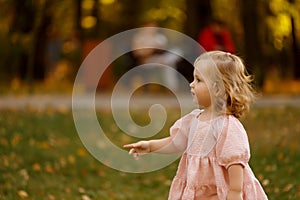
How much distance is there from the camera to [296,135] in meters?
10.8

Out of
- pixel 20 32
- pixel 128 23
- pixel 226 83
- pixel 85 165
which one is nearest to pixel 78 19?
pixel 128 23

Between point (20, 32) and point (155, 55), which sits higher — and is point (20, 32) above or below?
below

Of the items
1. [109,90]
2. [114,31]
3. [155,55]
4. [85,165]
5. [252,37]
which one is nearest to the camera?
[85,165]

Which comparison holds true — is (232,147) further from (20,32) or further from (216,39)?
(20,32)

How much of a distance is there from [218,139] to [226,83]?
0.34m

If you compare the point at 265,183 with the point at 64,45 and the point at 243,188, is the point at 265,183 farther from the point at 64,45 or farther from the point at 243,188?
the point at 64,45

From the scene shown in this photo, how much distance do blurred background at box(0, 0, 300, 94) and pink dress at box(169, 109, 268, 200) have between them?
14646 mm

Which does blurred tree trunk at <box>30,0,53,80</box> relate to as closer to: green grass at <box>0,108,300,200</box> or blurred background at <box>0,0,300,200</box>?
blurred background at <box>0,0,300,200</box>

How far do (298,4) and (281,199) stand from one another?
42.2 ft

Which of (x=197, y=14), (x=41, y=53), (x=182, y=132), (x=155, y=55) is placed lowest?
(x=41, y=53)

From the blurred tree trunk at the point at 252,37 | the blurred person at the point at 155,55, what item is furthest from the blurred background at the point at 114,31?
the blurred person at the point at 155,55

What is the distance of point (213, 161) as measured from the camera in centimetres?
464

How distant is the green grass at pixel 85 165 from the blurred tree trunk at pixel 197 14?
834 cm

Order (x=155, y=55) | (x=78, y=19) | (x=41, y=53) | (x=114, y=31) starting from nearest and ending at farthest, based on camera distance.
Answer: (x=155, y=55), (x=78, y=19), (x=41, y=53), (x=114, y=31)
